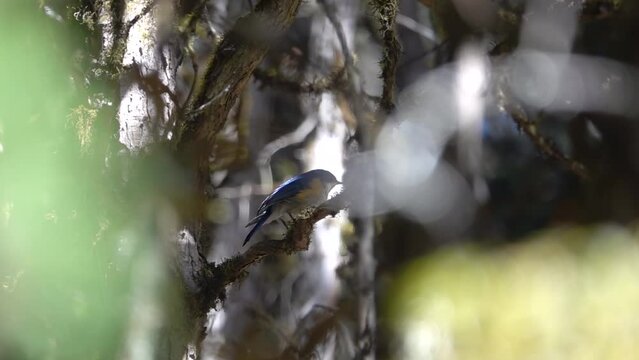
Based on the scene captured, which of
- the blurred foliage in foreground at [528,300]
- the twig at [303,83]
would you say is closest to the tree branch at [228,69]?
the twig at [303,83]

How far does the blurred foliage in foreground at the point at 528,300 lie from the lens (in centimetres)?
267

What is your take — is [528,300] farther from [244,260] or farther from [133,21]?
[133,21]

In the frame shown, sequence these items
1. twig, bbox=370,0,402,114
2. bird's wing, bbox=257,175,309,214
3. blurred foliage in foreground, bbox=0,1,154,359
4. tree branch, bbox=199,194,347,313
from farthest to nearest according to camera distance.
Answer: bird's wing, bbox=257,175,309,214, twig, bbox=370,0,402,114, tree branch, bbox=199,194,347,313, blurred foliage in foreground, bbox=0,1,154,359

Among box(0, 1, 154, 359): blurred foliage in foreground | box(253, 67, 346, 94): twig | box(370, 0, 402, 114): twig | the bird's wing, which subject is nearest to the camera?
box(0, 1, 154, 359): blurred foliage in foreground

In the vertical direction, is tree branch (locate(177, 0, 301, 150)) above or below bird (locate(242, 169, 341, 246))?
below

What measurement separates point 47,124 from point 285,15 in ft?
1.33

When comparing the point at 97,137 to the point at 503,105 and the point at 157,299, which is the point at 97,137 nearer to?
the point at 157,299

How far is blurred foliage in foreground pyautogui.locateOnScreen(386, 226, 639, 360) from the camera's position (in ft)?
8.76

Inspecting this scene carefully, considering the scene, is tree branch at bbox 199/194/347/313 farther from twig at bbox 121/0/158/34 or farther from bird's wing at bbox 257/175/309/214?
bird's wing at bbox 257/175/309/214

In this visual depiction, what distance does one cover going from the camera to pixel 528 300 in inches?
111

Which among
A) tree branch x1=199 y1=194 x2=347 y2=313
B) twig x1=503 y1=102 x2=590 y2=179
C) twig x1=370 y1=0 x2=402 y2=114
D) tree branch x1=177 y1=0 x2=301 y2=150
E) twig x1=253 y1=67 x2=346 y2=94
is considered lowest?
tree branch x1=199 y1=194 x2=347 y2=313

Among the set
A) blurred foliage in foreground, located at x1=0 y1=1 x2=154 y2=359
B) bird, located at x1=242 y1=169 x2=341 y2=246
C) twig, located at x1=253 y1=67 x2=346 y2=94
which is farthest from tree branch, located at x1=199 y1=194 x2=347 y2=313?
twig, located at x1=253 y1=67 x2=346 y2=94

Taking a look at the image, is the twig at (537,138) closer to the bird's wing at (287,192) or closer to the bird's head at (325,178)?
the bird's head at (325,178)

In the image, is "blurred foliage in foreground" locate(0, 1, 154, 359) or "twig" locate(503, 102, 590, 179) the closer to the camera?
"blurred foliage in foreground" locate(0, 1, 154, 359)
